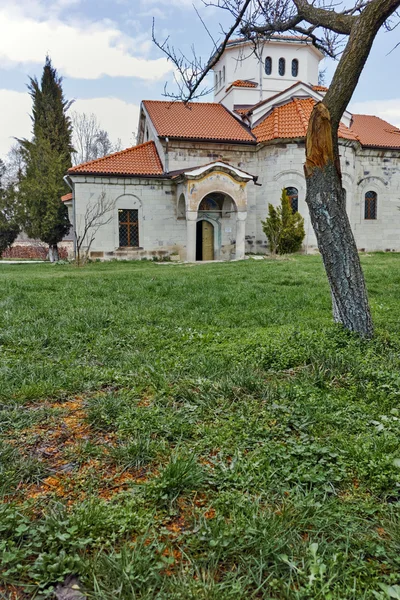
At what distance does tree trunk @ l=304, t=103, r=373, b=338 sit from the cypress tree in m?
21.3

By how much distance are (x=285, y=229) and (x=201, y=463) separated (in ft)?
52.6

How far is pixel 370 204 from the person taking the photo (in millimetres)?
22547

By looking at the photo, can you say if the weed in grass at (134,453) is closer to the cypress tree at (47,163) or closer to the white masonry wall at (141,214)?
the white masonry wall at (141,214)

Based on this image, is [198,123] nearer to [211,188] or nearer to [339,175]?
[211,188]

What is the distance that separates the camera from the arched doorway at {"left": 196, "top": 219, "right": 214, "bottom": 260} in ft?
66.1

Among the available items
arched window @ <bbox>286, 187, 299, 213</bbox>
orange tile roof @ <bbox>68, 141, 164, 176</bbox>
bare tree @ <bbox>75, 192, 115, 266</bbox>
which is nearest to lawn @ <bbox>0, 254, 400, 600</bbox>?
bare tree @ <bbox>75, 192, 115, 266</bbox>

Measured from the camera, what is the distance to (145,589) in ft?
5.06

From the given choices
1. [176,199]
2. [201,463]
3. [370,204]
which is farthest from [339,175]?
[370,204]

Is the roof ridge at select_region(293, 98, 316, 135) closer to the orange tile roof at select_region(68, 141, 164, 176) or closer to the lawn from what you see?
the orange tile roof at select_region(68, 141, 164, 176)

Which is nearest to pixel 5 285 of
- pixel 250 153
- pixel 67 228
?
pixel 250 153

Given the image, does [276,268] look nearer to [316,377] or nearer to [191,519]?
[316,377]

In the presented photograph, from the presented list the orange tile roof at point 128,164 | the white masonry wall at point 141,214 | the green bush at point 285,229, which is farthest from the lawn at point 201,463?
the orange tile roof at point 128,164

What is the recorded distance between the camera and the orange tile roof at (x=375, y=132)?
72.6 ft

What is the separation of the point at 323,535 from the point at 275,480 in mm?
406
